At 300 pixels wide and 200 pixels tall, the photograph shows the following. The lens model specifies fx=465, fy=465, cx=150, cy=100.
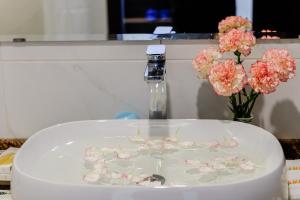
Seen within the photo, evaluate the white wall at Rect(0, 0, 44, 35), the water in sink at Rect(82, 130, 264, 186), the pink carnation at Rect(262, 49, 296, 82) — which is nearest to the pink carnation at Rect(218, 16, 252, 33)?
the pink carnation at Rect(262, 49, 296, 82)

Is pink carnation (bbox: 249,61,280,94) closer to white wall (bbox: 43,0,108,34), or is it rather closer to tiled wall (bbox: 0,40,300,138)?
tiled wall (bbox: 0,40,300,138)

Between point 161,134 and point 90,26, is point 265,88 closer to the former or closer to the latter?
point 161,134

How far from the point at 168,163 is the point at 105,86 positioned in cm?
31

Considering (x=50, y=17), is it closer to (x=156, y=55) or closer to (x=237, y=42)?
(x=156, y=55)

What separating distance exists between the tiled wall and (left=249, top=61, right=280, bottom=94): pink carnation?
0.14 metres

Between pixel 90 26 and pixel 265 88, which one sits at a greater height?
pixel 90 26

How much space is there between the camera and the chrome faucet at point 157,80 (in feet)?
3.28

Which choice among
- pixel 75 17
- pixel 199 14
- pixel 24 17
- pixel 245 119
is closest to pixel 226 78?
pixel 245 119

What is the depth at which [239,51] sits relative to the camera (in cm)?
105

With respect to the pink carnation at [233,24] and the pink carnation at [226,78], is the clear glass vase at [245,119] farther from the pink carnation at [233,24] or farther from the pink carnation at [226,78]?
the pink carnation at [233,24]

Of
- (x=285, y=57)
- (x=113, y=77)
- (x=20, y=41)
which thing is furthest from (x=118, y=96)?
(x=285, y=57)

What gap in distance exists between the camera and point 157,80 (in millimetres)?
1006

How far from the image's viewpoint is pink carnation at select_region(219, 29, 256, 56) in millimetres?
1034

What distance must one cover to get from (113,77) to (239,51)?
324 mm
